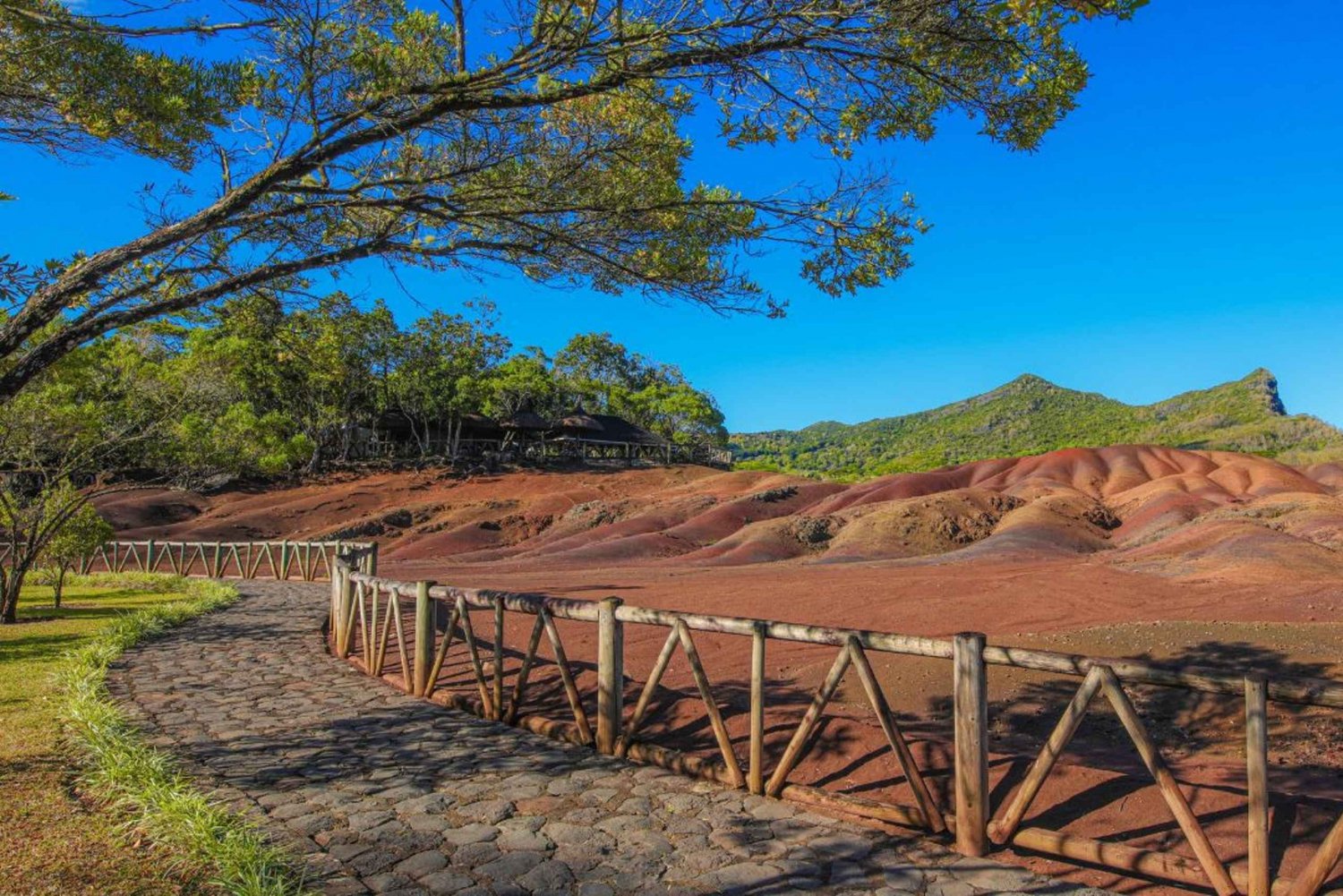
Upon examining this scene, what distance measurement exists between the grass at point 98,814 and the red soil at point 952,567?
3.28 metres

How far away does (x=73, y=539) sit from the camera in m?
16.2

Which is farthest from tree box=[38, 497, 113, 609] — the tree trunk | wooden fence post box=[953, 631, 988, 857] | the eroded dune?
wooden fence post box=[953, 631, 988, 857]

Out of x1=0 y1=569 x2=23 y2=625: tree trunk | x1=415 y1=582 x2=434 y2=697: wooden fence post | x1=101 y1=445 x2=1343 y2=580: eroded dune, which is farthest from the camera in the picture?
x1=101 y1=445 x2=1343 y2=580: eroded dune

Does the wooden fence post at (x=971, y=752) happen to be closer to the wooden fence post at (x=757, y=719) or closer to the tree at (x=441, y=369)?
the wooden fence post at (x=757, y=719)

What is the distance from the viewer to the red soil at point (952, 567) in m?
6.21

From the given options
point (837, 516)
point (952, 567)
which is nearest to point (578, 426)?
point (837, 516)

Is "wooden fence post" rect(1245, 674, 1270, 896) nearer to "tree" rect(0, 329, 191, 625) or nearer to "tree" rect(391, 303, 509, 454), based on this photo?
"tree" rect(0, 329, 191, 625)

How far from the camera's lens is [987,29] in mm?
5109

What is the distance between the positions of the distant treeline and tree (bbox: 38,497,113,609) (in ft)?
4.24

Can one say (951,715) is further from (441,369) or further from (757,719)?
(441,369)

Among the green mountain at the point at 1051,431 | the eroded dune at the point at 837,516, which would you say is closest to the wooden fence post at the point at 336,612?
the eroded dune at the point at 837,516

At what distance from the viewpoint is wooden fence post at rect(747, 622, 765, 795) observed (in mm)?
5270

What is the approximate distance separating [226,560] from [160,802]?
74.3 feet

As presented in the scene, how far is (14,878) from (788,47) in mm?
5982
